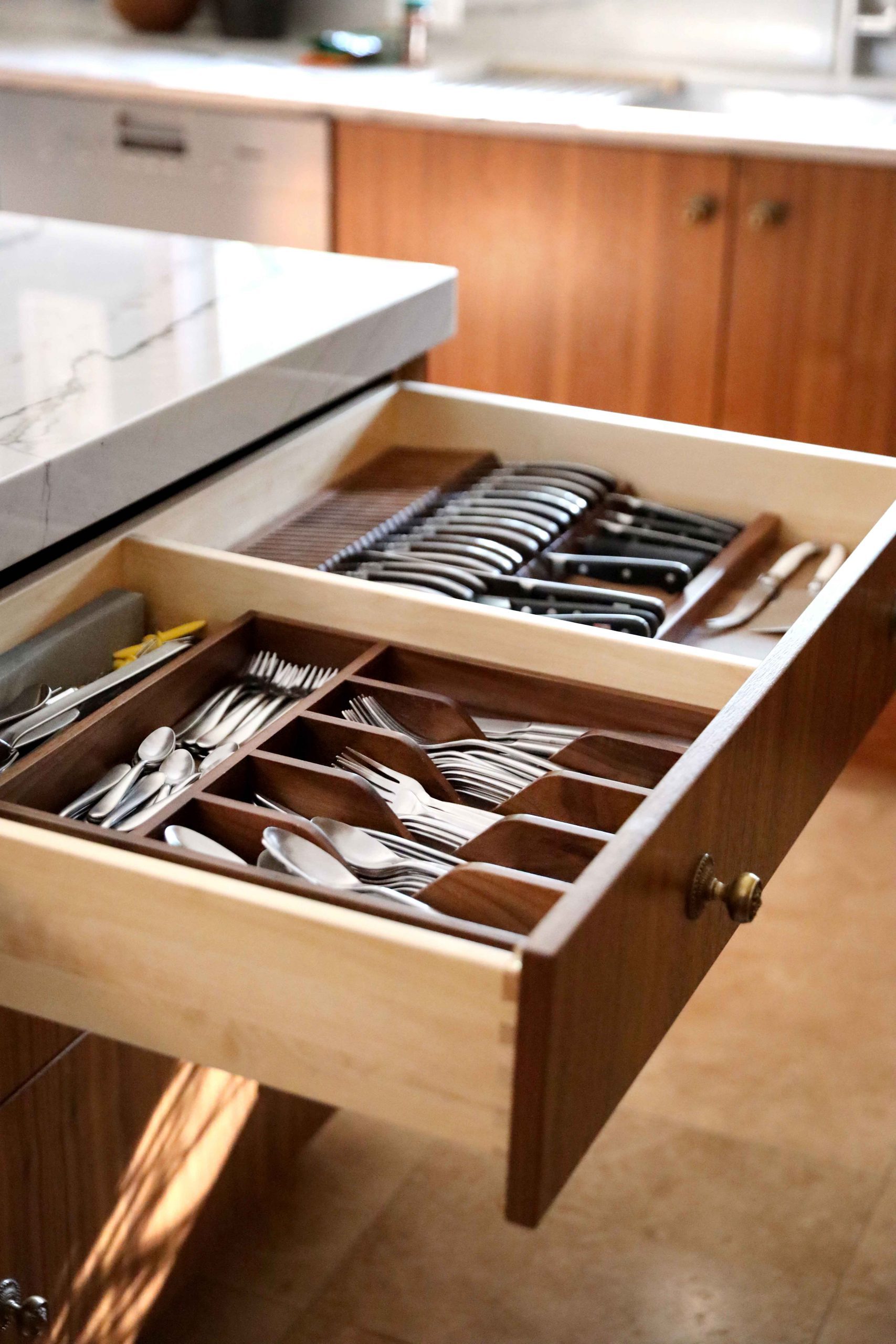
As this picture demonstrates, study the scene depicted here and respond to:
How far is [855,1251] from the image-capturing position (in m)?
1.54

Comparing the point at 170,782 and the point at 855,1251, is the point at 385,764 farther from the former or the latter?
the point at 855,1251

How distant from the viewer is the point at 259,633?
1.15m

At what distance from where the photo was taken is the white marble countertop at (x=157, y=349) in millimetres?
1121

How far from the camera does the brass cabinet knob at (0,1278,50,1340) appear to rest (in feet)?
3.60

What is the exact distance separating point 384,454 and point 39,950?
81 cm

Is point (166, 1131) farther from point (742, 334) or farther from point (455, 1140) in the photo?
point (742, 334)

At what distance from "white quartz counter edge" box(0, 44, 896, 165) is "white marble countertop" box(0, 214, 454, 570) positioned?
964 mm

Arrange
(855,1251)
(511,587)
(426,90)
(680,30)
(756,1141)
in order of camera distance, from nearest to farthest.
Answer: (511,587)
(855,1251)
(756,1141)
(426,90)
(680,30)

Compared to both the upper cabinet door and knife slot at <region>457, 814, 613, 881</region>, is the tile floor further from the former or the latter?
the upper cabinet door

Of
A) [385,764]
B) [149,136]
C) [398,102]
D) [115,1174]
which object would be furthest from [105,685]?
[149,136]

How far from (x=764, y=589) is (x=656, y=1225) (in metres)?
0.70

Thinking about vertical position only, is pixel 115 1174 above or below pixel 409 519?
below

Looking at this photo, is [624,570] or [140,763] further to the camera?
[624,570]

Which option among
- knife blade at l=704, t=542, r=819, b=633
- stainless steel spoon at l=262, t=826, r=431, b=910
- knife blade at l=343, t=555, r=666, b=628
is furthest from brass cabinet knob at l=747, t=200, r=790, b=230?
stainless steel spoon at l=262, t=826, r=431, b=910
